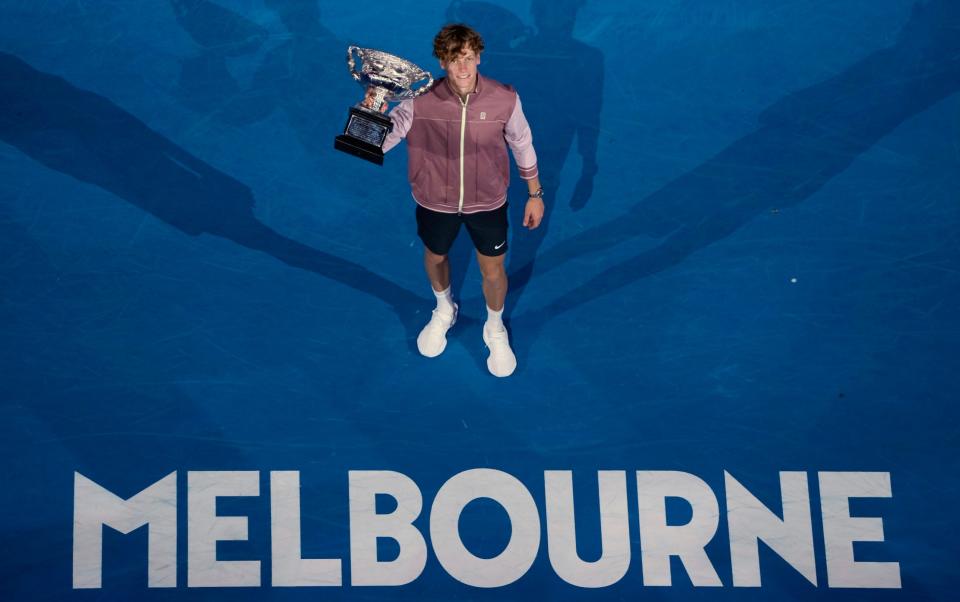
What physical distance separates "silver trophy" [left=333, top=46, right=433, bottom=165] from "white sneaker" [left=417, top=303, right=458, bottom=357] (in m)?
1.70

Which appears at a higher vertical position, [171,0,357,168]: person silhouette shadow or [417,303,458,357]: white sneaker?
[171,0,357,168]: person silhouette shadow

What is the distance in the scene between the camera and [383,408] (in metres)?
6.21

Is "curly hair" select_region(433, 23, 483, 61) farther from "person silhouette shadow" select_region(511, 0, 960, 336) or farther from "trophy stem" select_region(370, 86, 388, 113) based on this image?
"person silhouette shadow" select_region(511, 0, 960, 336)

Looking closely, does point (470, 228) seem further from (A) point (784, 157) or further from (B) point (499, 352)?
(A) point (784, 157)

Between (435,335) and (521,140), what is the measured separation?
5.39 feet

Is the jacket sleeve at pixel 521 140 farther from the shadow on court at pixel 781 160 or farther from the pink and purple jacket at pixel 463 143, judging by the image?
the shadow on court at pixel 781 160

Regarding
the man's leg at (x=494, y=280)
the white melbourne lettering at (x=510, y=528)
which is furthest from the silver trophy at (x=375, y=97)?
the white melbourne lettering at (x=510, y=528)

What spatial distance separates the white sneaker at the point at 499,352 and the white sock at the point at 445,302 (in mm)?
253

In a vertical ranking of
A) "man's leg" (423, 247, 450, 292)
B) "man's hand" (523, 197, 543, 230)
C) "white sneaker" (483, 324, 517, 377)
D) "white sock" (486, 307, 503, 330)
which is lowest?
"white sneaker" (483, 324, 517, 377)

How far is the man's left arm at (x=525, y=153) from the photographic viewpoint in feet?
16.1

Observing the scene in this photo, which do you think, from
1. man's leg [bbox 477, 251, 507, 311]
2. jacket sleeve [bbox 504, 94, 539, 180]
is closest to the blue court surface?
man's leg [bbox 477, 251, 507, 311]

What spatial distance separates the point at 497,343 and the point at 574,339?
1.73 feet

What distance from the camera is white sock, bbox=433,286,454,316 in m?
5.99

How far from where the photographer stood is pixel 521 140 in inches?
196
